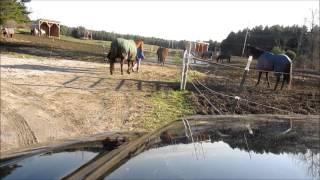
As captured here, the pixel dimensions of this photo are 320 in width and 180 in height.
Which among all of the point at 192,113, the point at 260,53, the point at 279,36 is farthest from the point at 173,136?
the point at 279,36

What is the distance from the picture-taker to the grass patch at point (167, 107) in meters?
10.3

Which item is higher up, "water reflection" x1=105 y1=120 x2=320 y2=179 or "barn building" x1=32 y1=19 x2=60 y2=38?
"barn building" x1=32 y1=19 x2=60 y2=38

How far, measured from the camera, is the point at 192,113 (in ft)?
39.8

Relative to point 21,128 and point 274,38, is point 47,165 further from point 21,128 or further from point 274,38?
point 274,38

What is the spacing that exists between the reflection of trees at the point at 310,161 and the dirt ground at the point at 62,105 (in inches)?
145

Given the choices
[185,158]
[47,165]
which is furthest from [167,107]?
[47,165]

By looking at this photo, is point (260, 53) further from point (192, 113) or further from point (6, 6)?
point (6, 6)

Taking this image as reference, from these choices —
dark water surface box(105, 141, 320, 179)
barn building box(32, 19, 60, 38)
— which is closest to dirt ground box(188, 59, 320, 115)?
dark water surface box(105, 141, 320, 179)

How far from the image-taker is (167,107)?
12.2m

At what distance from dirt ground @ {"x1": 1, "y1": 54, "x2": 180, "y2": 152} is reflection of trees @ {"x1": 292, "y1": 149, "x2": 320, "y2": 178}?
145 inches

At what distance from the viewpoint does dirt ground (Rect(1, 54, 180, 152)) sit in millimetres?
7729

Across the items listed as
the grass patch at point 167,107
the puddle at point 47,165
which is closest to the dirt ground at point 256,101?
the grass patch at point 167,107

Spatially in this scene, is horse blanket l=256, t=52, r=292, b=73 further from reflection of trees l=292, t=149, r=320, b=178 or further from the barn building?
the barn building

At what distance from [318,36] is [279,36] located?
43.7 ft
